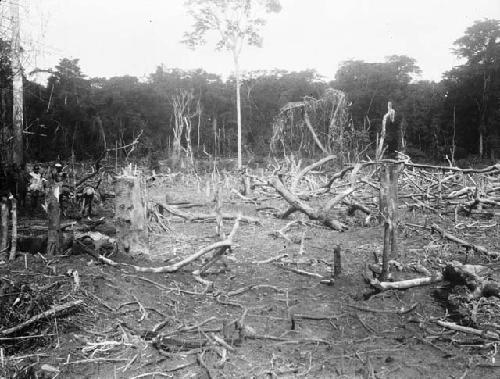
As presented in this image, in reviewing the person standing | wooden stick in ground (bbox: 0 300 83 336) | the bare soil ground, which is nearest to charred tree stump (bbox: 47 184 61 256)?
the bare soil ground

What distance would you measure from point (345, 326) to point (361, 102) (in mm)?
36813

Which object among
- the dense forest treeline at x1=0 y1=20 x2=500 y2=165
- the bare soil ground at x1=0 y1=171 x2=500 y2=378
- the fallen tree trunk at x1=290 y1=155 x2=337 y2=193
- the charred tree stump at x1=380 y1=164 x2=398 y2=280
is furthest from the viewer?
the dense forest treeline at x1=0 y1=20 x2=500 y2=165

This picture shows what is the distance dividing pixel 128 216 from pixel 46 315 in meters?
2.43

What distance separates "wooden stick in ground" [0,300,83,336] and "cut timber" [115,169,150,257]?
2.05 m

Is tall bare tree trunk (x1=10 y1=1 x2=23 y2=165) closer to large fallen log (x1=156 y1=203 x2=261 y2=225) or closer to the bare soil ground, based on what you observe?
large fallen log (x1=156 y1=203 x2=261 y2=225)

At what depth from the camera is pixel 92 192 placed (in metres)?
10.1

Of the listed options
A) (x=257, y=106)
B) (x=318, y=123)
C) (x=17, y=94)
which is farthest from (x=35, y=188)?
(x=257, y=106)

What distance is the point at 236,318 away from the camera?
439cm

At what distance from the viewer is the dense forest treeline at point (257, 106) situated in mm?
24734

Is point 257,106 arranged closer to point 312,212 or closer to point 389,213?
point 312,212

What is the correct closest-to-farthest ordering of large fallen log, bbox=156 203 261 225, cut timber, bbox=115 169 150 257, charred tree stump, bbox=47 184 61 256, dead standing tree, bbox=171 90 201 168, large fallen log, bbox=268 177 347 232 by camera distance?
charred tree stump, bbox=47 184 61 256, cut timber, bbox=115 169 150 257, large fallen log, bbox=268 177 347 232, large fallen log, bbox=156 203 261 225, dead standing tree, bbox=171 90 201 168

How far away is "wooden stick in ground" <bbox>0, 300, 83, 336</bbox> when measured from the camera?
359 cm

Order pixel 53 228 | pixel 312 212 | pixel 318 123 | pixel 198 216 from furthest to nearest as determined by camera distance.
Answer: pixel 318 123 < pixel 198 216 < pixel 312 212 < pixel 53 228

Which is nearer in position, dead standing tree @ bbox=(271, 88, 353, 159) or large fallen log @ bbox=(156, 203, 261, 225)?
large fallen log @ bbox=(156, 203, 261, 225)
